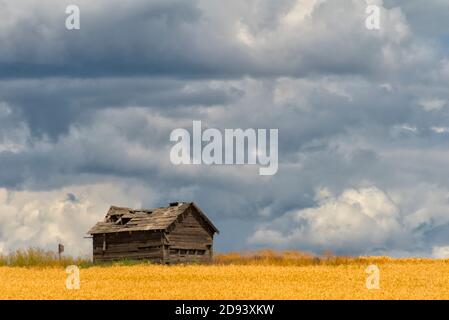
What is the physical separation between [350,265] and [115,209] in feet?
73.3

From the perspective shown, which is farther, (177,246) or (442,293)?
(177,246)

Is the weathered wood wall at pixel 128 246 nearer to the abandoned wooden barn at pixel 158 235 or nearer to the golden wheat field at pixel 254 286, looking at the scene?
the abandoned wooden barn at pixel 158 235

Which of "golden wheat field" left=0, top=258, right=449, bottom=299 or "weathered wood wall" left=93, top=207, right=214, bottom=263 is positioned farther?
"weathered wood wall" left=93, top=207, right=214, bottom=263

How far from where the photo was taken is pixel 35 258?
58.4 m

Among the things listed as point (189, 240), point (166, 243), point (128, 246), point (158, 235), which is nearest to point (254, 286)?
point (166, 243)

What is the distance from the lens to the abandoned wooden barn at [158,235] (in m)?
59.9

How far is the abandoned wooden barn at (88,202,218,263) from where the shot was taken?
5988cm

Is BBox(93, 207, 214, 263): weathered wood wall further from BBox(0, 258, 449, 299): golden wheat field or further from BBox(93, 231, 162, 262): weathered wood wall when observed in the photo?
BBox(0, 258, 449, 299): golden wheat field

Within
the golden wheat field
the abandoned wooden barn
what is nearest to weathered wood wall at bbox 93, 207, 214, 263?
the abandoned wooden barn

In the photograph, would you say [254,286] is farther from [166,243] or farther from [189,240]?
[189,240]

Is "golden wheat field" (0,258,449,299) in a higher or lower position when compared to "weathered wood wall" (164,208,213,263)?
lower

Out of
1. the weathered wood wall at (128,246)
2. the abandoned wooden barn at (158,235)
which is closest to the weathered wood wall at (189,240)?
the abandoned wooden barn at (158,235)
